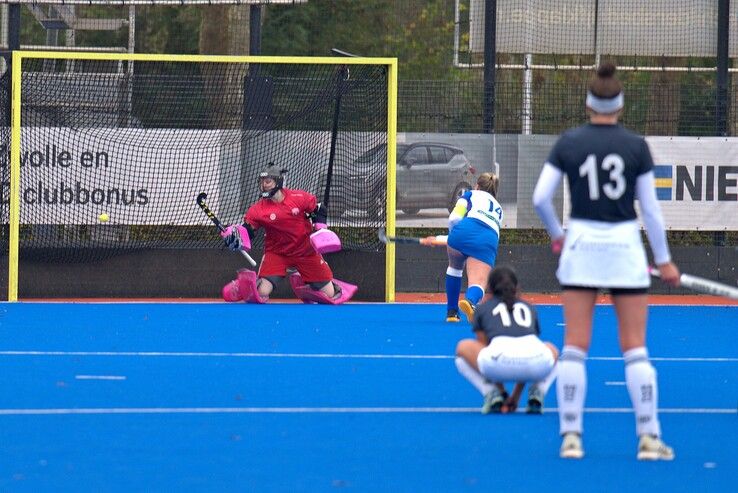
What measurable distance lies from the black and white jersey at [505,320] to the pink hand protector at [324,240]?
8.31 m

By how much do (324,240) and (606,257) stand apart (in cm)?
997

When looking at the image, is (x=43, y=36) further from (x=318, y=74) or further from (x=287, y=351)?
(x=287, y=351)

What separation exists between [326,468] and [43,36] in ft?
92.5

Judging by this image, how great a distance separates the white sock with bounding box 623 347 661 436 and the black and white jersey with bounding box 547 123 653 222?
2.02 ft

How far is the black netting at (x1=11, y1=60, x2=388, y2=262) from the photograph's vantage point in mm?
16812

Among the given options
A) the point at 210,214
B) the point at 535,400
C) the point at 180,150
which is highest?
the point at 180,150

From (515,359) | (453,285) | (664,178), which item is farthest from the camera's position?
(664,178)

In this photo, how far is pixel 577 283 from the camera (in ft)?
20.6

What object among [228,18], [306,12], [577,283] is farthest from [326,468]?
[306,12]

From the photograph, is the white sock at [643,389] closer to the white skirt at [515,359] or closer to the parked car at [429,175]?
the white skirt at [515,359]

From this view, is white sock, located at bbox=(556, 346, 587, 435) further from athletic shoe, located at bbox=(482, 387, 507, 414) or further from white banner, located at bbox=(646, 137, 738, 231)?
white banner, located at bbox=(646, 137, 738, 231)

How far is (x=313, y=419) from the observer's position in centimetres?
755

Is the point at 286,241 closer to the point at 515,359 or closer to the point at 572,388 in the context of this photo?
the point at 515,359

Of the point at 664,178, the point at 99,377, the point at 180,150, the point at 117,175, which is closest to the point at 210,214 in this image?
the point at 180,150
